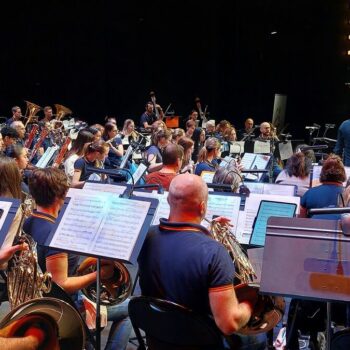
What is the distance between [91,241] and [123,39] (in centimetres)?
1452

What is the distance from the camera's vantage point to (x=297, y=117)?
17672 millimetres

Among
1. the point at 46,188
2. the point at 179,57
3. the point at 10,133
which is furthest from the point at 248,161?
the point at 179,57

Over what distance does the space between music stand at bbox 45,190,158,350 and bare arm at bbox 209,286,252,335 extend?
424mm

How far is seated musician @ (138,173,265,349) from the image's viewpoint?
8.68 feet

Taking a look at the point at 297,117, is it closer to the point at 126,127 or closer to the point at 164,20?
the point at 164,20

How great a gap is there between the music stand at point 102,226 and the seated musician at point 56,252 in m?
0.13

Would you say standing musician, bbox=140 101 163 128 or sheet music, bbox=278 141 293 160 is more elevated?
sheet music, bbox=278 141 293 160

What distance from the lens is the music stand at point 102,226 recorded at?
291 cm

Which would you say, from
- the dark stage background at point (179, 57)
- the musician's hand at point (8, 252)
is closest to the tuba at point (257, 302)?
the musician's hand at point (8, 252)

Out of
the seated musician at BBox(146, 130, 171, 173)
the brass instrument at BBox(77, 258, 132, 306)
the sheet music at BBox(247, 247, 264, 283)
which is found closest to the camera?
the sheet music at BBox(247, 247, 264, 283)

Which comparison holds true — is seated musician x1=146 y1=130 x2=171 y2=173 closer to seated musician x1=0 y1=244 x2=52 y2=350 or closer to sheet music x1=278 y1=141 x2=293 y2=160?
sheet music x1=278 y1=141 x2=293 y2=160

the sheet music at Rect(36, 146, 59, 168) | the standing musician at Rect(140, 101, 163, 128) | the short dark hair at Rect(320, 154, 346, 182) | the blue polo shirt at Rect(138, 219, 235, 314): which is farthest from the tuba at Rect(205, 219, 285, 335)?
the standing musician at Rect(140, 101, 163, 128)

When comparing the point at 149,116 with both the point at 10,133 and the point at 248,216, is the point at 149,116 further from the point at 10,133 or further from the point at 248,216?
the point at 248,216

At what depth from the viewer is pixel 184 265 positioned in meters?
2.73
